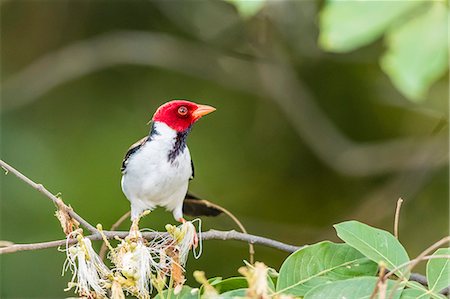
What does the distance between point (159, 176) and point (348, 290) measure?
880 mm

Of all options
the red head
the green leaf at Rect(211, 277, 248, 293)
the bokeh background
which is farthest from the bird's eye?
the bokeh background

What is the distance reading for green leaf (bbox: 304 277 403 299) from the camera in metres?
1.06

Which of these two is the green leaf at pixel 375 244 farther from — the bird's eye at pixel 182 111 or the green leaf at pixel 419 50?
the bird's eye at pixel 182 111

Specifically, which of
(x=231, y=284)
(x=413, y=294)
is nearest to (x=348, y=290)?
(x=413, y=294)

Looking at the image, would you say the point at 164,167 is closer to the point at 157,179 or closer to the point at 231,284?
the point at 157,179

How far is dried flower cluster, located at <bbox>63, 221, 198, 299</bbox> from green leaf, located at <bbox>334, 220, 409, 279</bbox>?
26 centimetres

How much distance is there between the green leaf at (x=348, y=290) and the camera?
1.06 metres

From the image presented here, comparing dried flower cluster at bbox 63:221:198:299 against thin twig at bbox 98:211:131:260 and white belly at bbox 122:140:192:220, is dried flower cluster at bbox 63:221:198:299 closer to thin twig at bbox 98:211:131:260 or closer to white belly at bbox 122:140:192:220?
thin twig at bbox 98:211:131:260

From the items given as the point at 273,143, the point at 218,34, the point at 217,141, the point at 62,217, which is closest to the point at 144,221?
the point at 217,141

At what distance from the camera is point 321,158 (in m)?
3.81

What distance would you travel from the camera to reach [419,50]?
3.94ft

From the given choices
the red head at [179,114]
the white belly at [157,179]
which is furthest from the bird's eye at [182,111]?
the white belly at [157,179]

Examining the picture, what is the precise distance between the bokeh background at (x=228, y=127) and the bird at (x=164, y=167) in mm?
1693

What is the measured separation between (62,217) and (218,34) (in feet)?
10.1
